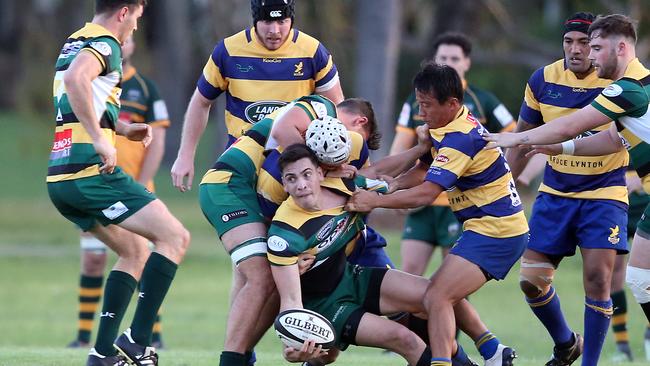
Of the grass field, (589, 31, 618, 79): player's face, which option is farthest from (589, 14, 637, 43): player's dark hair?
the grass field

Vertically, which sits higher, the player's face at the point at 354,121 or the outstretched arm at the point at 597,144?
the player's face at the point at 354,121

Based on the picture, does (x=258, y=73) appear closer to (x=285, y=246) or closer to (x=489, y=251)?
(x=285, y=246)

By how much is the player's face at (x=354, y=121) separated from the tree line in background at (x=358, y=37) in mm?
13549

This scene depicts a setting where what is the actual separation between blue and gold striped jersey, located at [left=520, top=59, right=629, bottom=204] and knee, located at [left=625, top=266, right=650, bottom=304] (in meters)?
0.63

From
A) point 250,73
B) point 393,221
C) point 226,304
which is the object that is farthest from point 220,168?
point 393,221

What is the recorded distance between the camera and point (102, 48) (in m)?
7.05

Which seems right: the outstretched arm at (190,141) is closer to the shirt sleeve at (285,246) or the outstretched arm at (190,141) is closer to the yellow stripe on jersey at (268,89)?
the yellow stripe on jersey at (268,89)

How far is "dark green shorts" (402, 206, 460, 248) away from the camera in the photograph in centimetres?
1015

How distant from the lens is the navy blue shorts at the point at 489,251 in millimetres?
7016

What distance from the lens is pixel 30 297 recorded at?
1659cm

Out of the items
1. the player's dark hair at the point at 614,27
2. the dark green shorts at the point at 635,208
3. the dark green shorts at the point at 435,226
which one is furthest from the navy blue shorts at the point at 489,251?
the dark green shorts at the point at 635,208

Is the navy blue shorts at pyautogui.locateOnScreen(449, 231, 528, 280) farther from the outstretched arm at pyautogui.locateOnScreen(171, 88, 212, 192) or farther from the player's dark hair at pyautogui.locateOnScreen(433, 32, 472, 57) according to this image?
the player's dark hair at pyautogui.locateOnScreen(433, 32, 472, 57)

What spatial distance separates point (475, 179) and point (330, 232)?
0.94 m

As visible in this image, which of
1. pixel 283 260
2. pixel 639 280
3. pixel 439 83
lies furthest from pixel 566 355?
pixel 283 260
